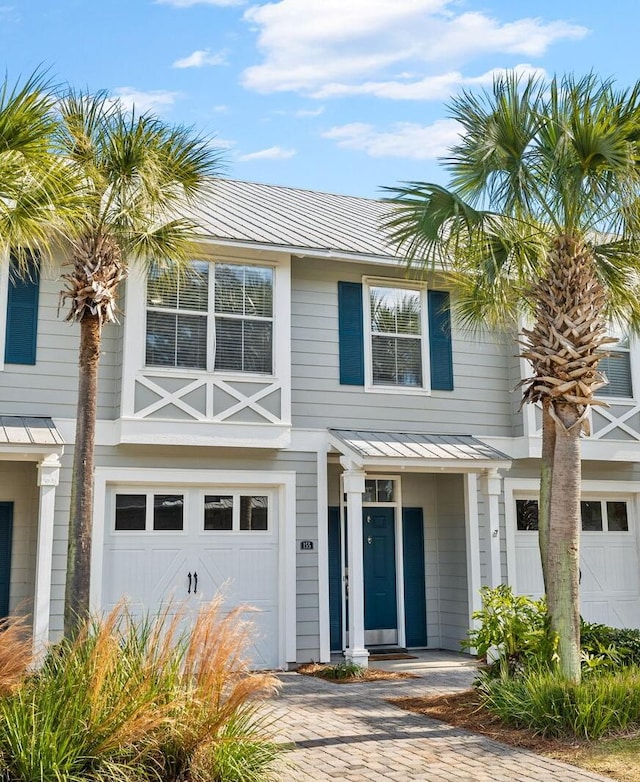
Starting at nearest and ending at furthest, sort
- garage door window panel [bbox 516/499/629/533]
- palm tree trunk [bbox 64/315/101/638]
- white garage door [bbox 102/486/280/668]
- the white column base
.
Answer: palm tree trunk [bbox 64/315/101/638] < the white column base < white garage door [bbox 102/486/280/668] < garage door window panel [bbox 516/499/629/533]

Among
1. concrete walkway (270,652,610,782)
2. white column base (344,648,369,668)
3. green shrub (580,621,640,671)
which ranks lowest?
concrete walkway (270,652,610,782)

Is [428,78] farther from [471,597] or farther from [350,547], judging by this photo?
[471,597]

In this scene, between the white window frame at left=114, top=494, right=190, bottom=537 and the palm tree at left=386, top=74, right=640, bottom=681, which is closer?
the palm tree at left=386, top=74, right=640, bottom=681

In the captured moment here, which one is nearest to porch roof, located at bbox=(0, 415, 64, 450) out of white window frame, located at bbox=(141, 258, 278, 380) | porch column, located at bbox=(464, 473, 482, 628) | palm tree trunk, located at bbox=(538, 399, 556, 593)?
white window frame, located at bbox=(141, 258, 278, 380)

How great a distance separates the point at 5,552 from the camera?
11.2 meters

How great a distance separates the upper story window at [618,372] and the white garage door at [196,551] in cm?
613

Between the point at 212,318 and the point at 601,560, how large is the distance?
7811mm

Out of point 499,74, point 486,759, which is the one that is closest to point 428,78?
point 499,74

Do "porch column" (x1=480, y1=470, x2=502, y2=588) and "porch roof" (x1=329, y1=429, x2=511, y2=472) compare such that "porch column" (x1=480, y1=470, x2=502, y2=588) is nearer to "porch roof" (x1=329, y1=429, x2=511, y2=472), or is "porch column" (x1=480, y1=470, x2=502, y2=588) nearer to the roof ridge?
"porch roof" (x1=329, y1=429, x2=511, y2=472)

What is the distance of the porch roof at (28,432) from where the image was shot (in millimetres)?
10164

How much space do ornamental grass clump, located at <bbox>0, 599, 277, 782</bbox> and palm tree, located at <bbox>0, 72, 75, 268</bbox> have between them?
355 cm

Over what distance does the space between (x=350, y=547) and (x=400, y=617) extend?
8.73 feet

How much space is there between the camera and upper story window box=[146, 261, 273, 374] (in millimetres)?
11656

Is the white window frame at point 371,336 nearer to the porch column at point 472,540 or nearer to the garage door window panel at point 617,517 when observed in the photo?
the porch column at point 472,540
